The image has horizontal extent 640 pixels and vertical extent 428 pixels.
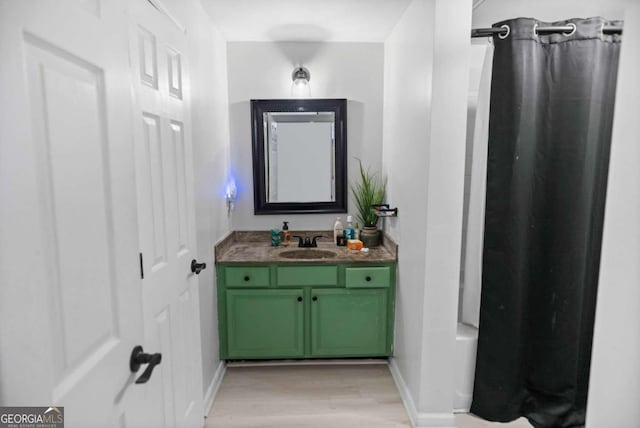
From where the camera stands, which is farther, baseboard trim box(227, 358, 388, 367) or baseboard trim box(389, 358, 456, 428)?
baseboard trim box(227, 358, 388, 367)

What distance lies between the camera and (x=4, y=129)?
0.59 m

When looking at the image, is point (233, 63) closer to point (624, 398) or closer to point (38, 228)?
point (38, 228)

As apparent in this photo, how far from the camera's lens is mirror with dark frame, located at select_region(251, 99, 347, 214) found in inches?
108

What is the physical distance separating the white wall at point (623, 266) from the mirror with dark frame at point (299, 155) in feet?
7.44

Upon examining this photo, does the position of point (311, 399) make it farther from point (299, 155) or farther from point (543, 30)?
point (543, 30)

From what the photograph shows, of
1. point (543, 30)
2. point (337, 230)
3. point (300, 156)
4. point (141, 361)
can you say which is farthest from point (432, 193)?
point (141, 361)

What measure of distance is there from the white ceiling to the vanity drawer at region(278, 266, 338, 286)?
64.7 inches

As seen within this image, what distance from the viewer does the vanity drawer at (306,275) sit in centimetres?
238

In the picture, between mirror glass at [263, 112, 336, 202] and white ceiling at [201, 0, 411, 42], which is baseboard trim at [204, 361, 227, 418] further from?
white ceiling at [201, 0, 411, 42]

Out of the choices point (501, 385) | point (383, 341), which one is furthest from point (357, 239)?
point (501, 385)

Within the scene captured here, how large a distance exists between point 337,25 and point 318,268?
1676mm

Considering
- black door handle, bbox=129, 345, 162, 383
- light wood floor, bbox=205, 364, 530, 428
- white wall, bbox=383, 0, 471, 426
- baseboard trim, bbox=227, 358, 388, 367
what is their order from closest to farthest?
black door handle, bbox=129, 345, 162, 383
white wall, bbox=383, 0, 471, 426
light wood floor, bbox=205, 364, 530, 428
baseboard trim, bbox=227, 358, 388, 367

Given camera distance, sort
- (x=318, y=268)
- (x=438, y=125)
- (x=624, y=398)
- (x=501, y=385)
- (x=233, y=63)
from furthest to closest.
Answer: (x=233, y=63) < (x=318, y=268) < (x=501, y=385) < (x=438, y=125) < (x=624, y=398)

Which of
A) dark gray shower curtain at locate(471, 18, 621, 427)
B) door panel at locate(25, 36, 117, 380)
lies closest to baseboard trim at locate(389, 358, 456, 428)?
dark gray shower curtain at locate(471, 18, 621, 427)
